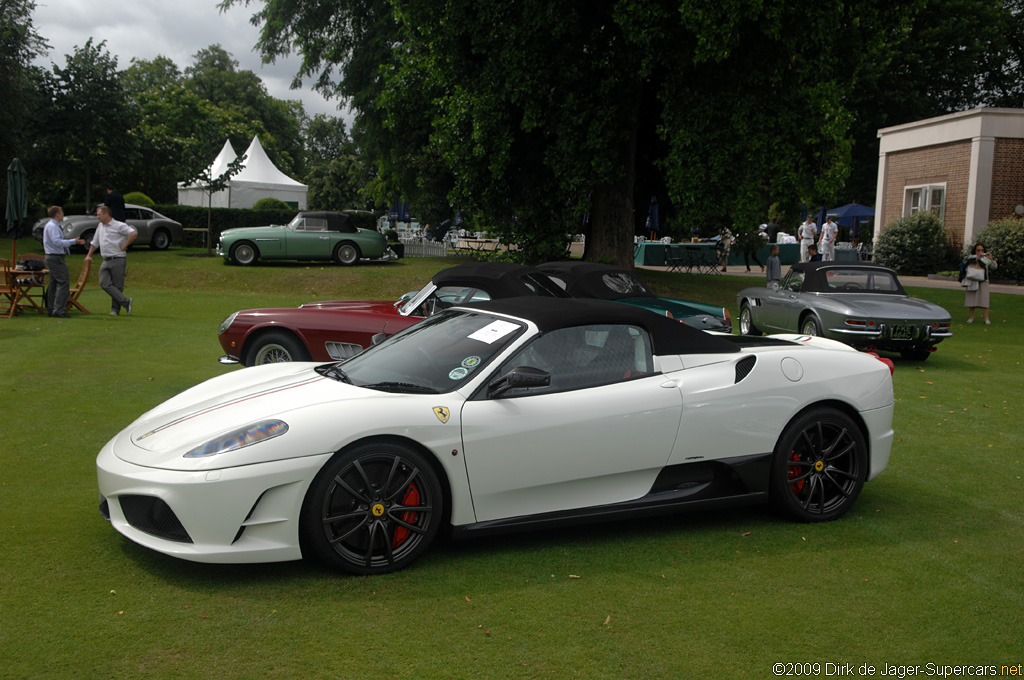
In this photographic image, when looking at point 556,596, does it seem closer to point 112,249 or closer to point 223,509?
point 223,509

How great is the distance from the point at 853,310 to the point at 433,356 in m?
8.78

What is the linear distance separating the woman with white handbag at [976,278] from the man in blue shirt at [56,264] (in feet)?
56.7

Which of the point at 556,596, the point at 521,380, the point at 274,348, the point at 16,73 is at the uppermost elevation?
the point at 16,73

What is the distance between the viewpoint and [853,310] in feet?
38.5

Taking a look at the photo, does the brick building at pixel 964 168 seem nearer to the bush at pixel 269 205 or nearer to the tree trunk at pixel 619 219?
the tree trunk at pixel 619 219

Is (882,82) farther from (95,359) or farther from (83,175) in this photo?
(95,359)

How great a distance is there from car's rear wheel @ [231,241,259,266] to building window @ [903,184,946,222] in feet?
81.8

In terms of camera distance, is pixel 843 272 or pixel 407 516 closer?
pixel 407 516

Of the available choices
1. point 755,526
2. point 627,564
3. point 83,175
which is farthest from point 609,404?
point 83,175

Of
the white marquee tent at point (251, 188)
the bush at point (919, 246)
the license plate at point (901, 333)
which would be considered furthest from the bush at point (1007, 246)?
the white marquee tent at point (251, 188)

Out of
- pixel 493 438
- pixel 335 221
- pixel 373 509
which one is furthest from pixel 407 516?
pixel 335 221

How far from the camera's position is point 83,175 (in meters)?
35.9

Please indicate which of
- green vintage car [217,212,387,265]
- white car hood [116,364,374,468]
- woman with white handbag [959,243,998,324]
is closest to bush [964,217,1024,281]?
woman with white handbag [959,243,998,324]

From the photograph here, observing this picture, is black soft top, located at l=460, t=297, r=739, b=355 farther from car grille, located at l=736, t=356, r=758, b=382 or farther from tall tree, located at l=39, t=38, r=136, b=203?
tall tree, located at l=39, t=38, r=136, b=203
